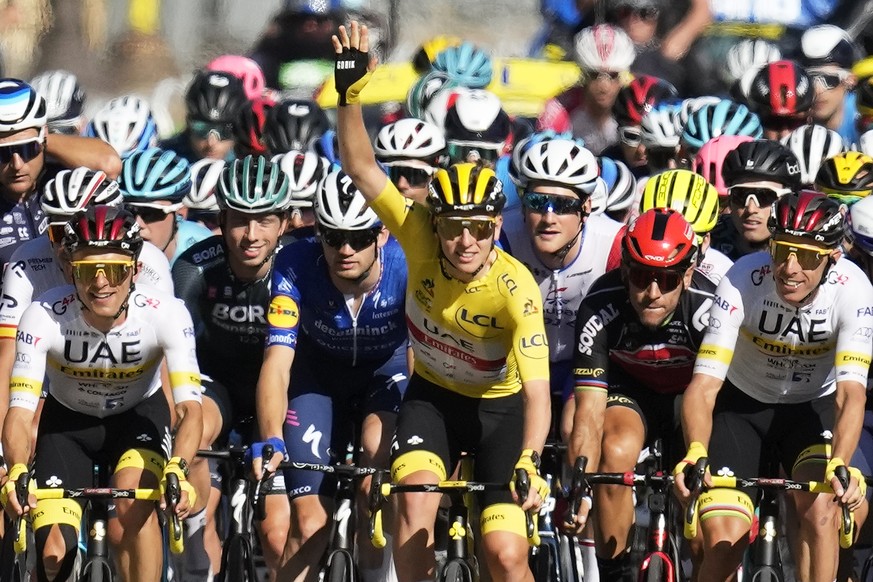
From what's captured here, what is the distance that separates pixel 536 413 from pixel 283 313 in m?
1.79

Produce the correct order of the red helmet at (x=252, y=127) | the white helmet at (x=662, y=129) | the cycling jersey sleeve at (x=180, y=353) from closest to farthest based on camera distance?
the cycling jersey sleeve at (x=180, y=353) → the white helmet at (x=662, y=129) → the red helmet at (x=252, y=127)

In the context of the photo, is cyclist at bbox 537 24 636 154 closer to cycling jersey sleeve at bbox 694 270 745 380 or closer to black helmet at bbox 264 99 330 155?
black helmet at bbox 264 99 330 155

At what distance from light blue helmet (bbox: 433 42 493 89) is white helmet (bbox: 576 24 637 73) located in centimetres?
76

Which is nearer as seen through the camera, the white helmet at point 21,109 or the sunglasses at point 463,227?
the sunglasses at point 463,227

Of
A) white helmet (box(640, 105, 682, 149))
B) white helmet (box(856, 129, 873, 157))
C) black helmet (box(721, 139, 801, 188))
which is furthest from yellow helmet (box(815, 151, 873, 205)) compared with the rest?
white helmet (box(640, 105, 682, 149))

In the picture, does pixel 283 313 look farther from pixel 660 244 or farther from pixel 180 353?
pixel 660 244

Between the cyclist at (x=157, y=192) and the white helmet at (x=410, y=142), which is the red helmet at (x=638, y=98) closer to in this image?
the white helmet at (x=410, y=142)

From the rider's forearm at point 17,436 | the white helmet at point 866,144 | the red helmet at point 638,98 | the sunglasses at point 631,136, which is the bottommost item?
the rider's forearm at point 17,436

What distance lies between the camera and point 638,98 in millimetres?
14578

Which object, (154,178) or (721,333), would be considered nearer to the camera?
(721,333)

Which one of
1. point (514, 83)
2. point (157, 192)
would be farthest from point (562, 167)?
point (514, 83)

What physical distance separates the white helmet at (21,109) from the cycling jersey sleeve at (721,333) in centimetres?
433

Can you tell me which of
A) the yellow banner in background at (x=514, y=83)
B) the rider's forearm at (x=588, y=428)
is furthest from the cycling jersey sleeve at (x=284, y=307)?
the yellow banner in background at (x=514, y=83)

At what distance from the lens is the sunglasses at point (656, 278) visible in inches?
402
